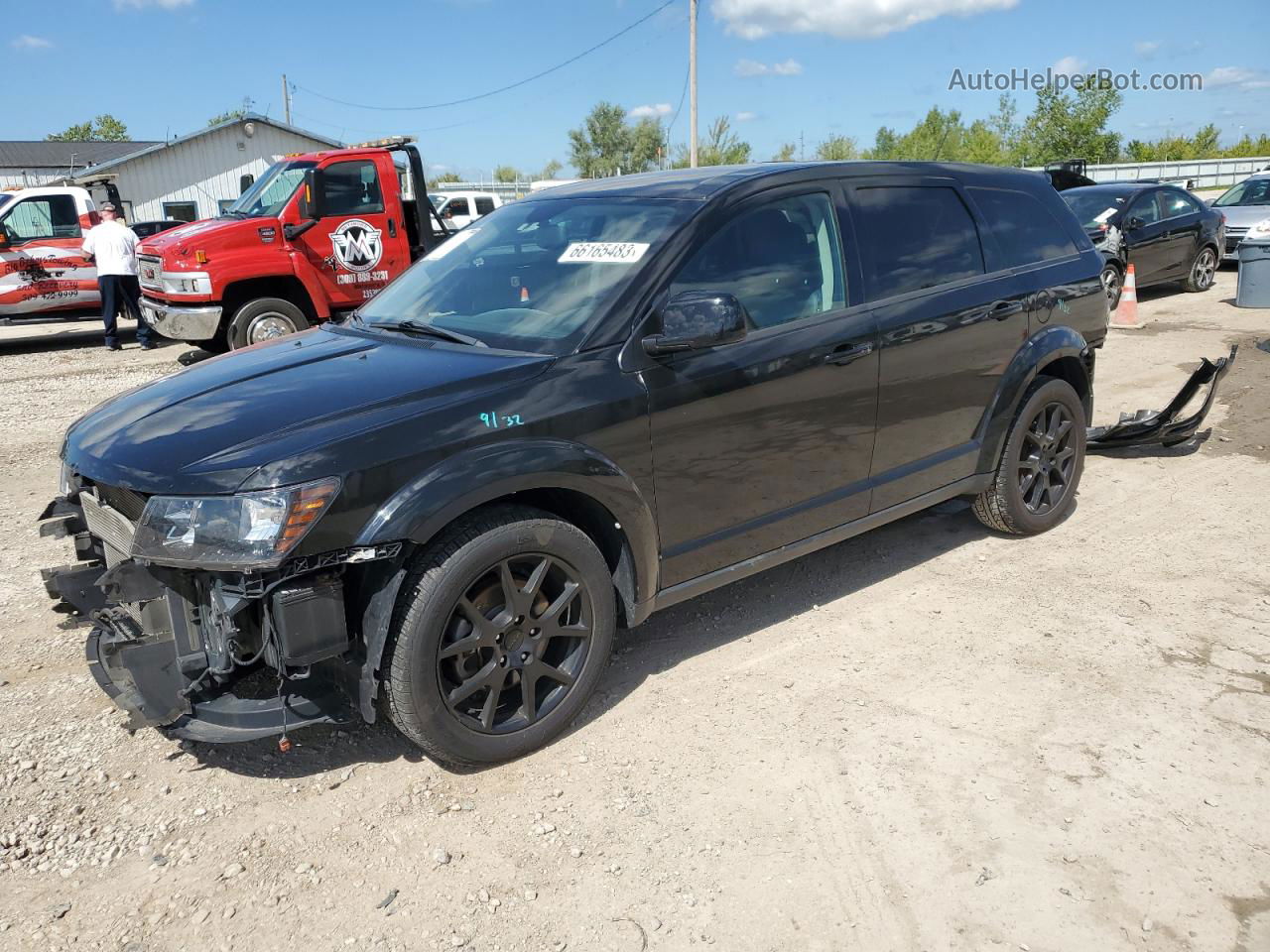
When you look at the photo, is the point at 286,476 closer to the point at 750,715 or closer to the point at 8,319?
the point at 750,715

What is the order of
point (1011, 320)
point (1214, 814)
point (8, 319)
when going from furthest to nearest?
point (8, 319), point (1011, 320), point (1214, 814)

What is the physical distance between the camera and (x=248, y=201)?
36.8 feet

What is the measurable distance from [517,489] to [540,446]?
6.4 inches

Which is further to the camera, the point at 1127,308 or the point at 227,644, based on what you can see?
the point at 1127,308

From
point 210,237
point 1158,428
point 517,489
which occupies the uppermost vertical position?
point 210,237

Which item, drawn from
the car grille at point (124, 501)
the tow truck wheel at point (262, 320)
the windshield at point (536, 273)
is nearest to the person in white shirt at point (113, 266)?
the tow truck wheel at point (262, 320)

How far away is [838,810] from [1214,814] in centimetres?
112

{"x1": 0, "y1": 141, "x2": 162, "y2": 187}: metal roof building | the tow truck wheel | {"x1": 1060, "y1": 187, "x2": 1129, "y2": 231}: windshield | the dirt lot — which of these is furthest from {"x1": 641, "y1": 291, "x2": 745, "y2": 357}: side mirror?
{"x1": 0, "y1": 141, "x2": 162, "y2": 187}: metal roof building

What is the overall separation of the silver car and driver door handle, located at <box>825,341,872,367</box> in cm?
→ 1569

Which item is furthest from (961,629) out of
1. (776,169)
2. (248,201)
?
(248,201)

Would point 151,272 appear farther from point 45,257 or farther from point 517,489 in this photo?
point 517,489

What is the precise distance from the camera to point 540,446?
Answer: 3180 mm

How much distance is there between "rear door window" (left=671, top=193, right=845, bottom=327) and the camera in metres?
3.71

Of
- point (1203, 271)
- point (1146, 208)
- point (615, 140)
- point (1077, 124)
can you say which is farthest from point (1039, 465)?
point (615, 140)
